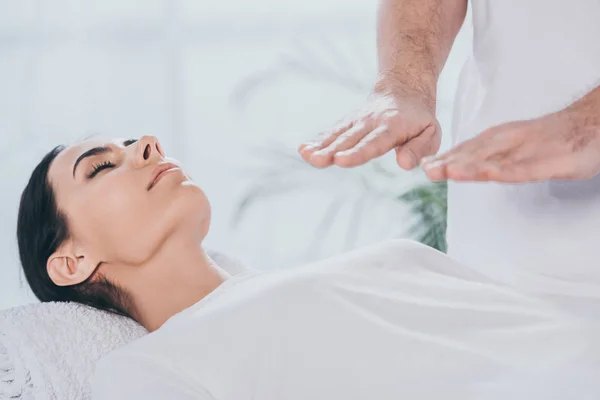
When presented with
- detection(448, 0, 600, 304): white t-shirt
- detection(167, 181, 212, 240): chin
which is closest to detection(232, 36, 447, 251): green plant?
detection(448, 0, 600, 304): white t-shirt

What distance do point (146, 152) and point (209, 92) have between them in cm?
152

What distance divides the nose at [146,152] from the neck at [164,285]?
0.18 m

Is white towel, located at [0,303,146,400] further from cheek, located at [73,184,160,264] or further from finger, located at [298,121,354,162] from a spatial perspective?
finger, located at [298,121,354,162]

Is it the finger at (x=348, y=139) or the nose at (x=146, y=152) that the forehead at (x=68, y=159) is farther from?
the finger at (x=348, y=139)

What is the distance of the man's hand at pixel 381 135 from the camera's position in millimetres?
1273

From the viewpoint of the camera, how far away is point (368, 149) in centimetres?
128

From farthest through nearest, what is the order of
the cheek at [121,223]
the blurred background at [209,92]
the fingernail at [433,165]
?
1. the blurred background at [209,92]
2. the cheek at [121,223]
3. the fingernail at [433,165]

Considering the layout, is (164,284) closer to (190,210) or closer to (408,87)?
(190,210)

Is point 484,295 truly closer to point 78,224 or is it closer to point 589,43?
point 589,43

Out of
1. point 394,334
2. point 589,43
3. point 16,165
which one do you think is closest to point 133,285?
point 394,334

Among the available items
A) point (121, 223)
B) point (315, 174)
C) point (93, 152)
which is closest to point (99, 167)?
point (93, 152)

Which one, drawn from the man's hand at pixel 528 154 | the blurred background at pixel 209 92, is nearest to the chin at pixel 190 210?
the man's hand at pixel 528 154

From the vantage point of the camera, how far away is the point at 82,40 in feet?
10.7

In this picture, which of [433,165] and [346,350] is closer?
[433,165]
